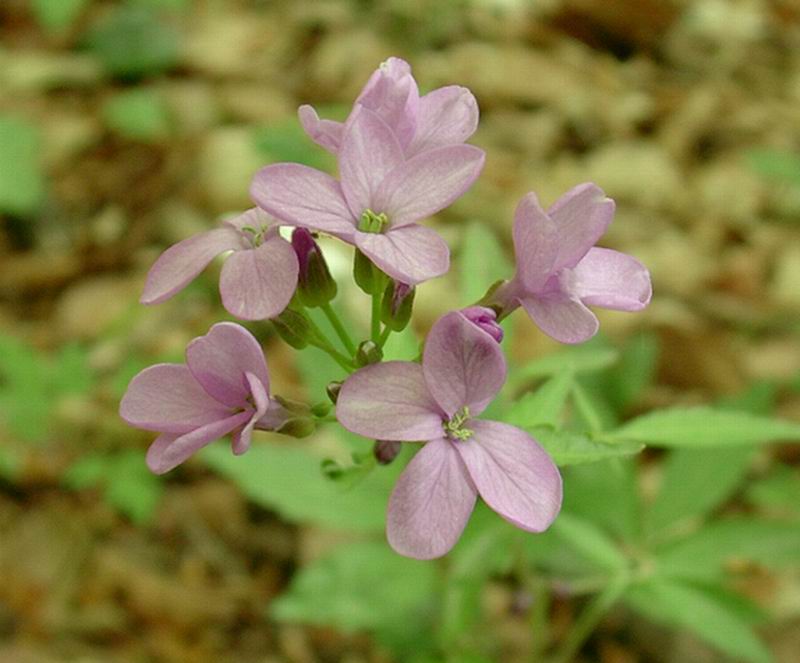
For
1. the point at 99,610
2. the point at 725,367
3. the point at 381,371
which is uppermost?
the point at 381,371

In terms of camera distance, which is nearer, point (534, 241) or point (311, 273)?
point (534, 241)

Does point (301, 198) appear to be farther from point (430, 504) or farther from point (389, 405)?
point (430, 504)

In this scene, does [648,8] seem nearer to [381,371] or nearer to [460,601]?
[460,601]

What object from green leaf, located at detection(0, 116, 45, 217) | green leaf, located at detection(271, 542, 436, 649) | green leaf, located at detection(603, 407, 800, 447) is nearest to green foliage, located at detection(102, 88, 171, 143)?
green leaf, located at detection(0, 116, 45, 217)

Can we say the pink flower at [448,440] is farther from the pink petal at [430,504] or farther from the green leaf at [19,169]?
the green leaf at [19,169]

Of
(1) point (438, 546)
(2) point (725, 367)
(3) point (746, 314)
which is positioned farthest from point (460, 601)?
(3) point (746, 314)

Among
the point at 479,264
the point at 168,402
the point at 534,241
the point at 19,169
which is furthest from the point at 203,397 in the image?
the point at 19,169
